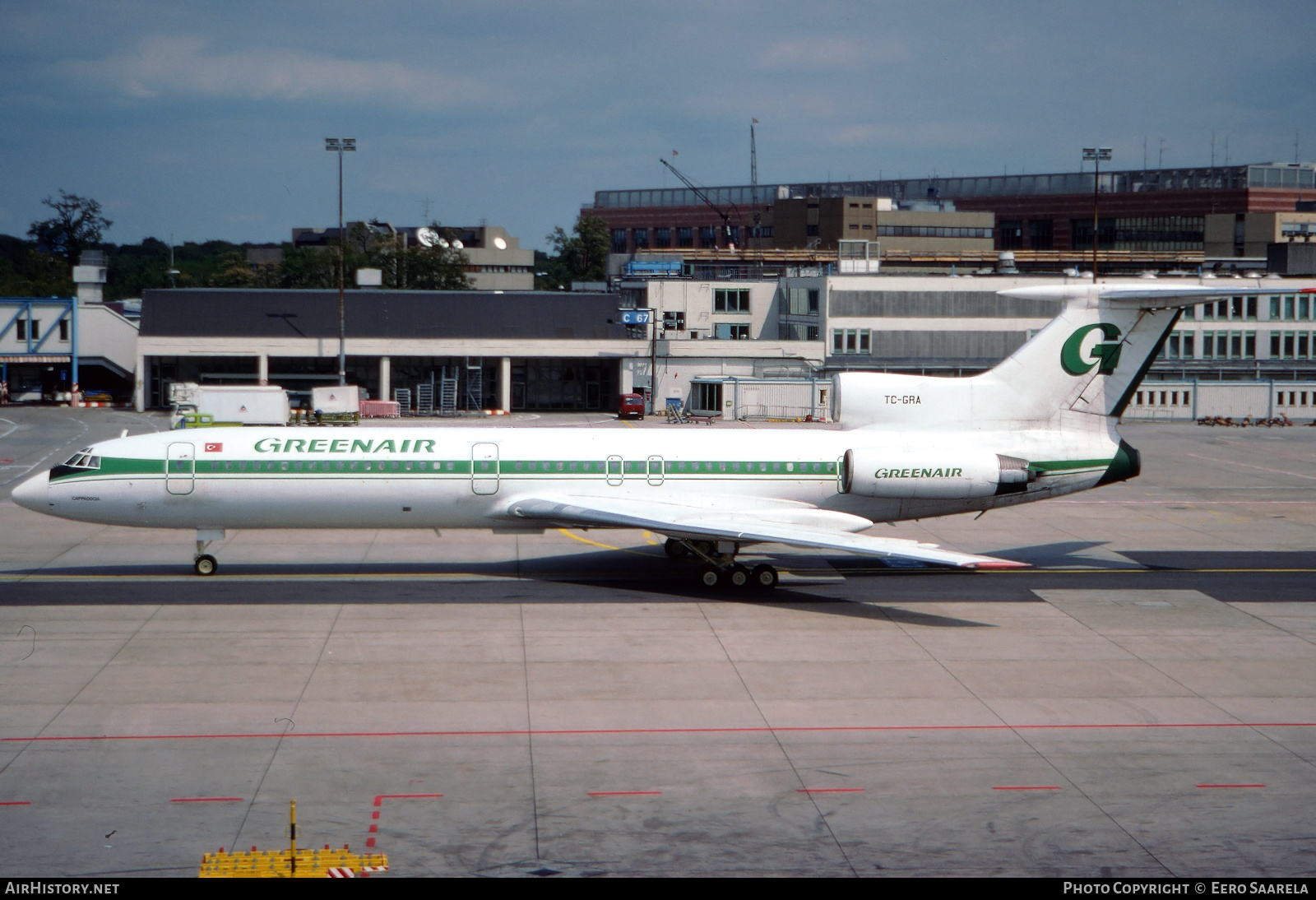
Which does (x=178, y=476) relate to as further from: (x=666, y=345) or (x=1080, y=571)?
(x=666, y=345)

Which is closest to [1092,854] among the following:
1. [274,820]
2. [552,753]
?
[552,753]

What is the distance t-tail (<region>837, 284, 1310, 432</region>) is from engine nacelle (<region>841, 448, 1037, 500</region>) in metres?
1.58

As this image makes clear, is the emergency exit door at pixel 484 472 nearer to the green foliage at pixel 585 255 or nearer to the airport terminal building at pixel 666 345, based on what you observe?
the airport terminal building at pixel 666 345

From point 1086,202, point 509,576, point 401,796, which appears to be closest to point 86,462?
point 509,576

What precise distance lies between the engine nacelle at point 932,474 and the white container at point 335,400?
138 feet

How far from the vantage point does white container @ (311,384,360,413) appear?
63.5m

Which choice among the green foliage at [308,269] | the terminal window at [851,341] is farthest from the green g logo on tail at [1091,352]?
the green foliage at [308,269]

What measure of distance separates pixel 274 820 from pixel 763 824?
19.7ft

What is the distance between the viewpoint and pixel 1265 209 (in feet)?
476

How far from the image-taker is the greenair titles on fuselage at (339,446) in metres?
28.3

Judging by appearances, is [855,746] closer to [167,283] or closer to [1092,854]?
[1092,854]

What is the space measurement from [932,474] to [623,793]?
14757mm

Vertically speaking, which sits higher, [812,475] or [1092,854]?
[812,475]

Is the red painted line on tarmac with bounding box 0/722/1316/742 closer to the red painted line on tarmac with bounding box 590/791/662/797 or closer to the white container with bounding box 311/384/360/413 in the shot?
the red painted line on tarmac with bounding box 590/791/662/797
